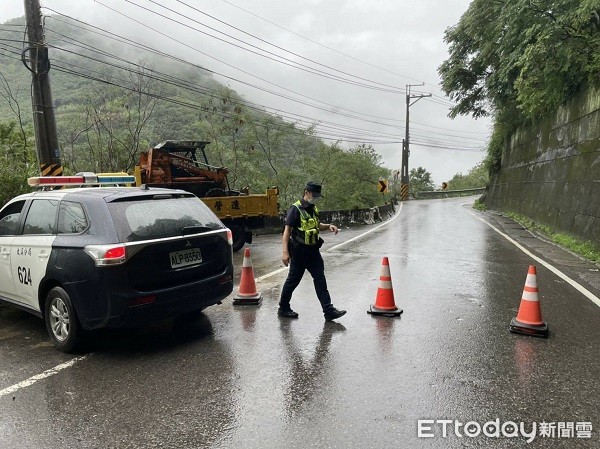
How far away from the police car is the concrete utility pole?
5951 millimetres

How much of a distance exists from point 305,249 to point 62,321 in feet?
A: 8.95

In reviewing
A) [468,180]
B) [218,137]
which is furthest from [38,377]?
[468,180]

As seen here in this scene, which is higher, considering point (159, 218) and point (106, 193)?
point (106, 193)

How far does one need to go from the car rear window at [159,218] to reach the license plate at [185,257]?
195mm

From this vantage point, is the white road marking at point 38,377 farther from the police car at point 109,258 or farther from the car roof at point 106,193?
the car roof at point 106,193

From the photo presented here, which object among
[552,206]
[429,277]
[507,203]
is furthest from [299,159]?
[429,277]

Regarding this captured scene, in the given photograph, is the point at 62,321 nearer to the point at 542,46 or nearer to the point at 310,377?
the point at 310,377

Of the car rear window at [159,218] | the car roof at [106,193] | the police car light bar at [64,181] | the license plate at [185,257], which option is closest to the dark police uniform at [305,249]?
the car rear window at [159,218]

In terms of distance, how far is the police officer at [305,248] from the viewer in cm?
555

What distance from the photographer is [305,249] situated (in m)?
5.64

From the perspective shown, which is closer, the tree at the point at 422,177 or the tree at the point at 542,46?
the tree at the point at 542,46

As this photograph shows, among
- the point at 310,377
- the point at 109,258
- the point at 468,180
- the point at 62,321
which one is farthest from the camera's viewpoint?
the point at 468,180

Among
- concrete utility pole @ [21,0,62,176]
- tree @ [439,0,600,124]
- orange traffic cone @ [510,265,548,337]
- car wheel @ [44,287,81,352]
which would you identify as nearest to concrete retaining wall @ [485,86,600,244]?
tree @ [439,0,600,124]

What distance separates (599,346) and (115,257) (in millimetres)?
4782
